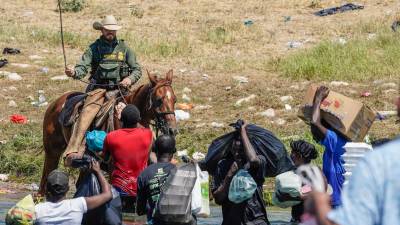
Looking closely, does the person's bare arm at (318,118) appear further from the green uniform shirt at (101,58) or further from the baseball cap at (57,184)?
the green uniform shirt at (101,58)

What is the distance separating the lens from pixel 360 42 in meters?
20.4

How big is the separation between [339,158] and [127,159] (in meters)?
1.87

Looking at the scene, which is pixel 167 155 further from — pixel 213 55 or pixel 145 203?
pixel 213 55

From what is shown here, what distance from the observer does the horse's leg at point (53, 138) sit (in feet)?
41.1

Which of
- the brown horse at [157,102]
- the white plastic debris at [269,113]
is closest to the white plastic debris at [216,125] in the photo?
the white plastic debris at [269,113]

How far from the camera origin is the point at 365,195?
3.14 m

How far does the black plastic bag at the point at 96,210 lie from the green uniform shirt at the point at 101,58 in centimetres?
472

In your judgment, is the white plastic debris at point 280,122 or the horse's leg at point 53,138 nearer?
the horse's leg at point 53,138

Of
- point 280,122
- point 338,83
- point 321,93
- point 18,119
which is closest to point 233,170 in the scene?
point 321,93

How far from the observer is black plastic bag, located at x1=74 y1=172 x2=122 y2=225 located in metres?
6.87

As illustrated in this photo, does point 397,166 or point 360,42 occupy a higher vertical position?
point 397,166

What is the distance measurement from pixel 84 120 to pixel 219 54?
10.5 meters

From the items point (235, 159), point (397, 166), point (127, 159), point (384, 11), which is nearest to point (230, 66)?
point (384, 11)

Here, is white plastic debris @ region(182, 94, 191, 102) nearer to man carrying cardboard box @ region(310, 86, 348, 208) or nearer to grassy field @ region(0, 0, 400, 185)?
grassy field @ region(0, 0, 400, 185)
